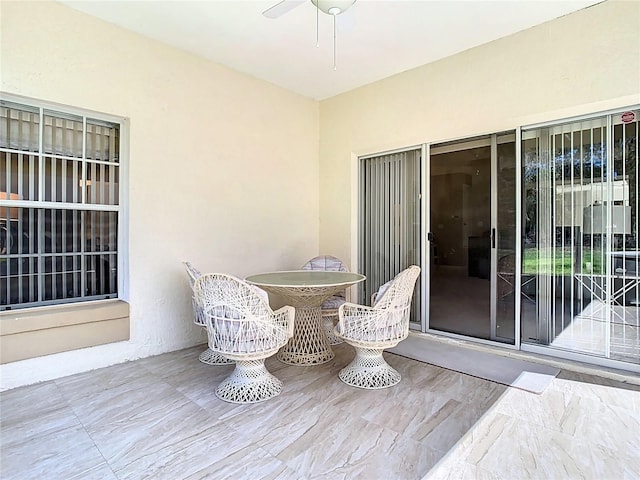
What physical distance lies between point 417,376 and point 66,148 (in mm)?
3639

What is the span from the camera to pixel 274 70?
416 centimetres

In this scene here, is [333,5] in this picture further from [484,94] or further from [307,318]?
[307,318]

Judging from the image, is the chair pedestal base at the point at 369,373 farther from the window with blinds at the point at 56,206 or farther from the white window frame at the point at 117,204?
the window with blinds at the point at 56,206

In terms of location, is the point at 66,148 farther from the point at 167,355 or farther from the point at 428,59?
the point at 428,59

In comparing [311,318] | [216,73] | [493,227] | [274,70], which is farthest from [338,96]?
[311,318]

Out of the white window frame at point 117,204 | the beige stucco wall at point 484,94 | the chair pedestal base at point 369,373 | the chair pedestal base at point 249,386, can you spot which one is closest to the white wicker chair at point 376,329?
the chair pedestal base at point 369,373

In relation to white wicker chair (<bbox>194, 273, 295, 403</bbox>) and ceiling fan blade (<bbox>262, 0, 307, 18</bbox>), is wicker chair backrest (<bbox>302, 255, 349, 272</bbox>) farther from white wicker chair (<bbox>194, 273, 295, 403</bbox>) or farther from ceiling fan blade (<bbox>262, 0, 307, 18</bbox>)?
ceiling fan blade (<bbox>262, 0, 307, 18</bbox>)

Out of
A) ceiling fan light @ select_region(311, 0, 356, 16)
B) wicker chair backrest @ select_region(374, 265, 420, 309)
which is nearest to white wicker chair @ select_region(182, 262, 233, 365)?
wicker chair backrest @ select_region(374, 265, 420, 309)

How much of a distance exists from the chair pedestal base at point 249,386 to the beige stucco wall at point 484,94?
7.96ft

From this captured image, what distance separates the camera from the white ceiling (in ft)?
9.79

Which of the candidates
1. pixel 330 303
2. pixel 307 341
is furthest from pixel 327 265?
pixel 307 341

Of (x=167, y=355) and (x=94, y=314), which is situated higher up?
(x=94, y=314)

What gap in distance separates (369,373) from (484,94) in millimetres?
2946

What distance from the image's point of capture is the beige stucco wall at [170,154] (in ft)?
9.52
